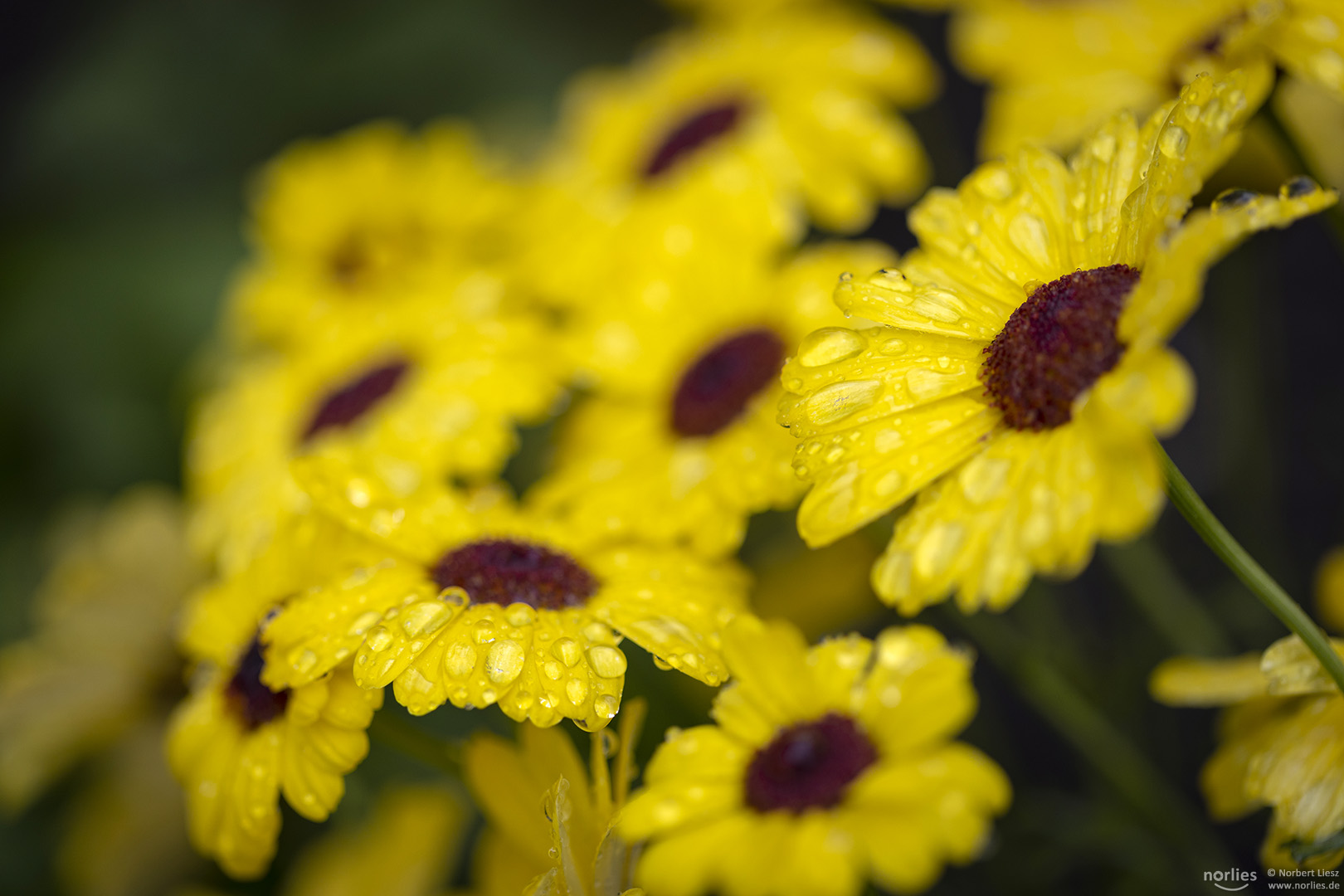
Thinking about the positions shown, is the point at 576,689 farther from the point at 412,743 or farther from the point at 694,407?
the point at 694,407

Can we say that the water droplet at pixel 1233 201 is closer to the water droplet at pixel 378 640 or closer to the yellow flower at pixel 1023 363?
the yellow flower at pixel 1023 363

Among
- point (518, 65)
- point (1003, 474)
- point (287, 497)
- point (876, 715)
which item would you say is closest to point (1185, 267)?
point (1003, 474)

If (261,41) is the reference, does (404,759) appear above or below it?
below

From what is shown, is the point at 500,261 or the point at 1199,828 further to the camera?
the point at 500,261

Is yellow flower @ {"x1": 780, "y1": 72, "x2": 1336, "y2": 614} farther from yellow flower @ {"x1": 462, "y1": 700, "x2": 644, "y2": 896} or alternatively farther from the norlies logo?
the norlies logo

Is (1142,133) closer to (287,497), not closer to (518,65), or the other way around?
(287,497)

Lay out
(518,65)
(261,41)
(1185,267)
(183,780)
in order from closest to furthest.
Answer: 1. (1185,267)
2. (183,780)
3. (518,65)
4. (261,41)
